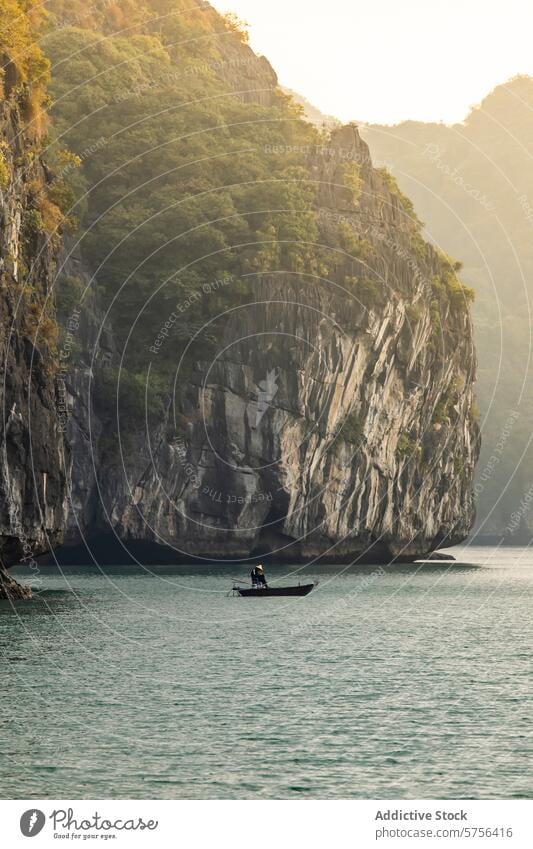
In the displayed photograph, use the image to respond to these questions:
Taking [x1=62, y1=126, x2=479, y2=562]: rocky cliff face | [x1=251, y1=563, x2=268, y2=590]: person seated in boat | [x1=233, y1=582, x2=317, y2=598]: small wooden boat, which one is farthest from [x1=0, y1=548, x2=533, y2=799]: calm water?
[x1=62, y1=126, x2=479, y2=562]: rocky cliff face

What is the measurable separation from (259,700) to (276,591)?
3325cm

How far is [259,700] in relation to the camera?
36719mm

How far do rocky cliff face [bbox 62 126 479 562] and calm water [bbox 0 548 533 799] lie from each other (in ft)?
100

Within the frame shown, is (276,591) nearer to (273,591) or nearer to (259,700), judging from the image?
(273,591)

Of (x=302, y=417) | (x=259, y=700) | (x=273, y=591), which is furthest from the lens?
(x=302, y=417)

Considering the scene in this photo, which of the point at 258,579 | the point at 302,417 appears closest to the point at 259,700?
the point at 258,579

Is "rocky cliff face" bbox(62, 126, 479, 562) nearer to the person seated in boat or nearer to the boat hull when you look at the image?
the person seated in boat

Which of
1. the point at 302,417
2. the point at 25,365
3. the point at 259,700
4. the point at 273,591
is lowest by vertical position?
the point at 259,700

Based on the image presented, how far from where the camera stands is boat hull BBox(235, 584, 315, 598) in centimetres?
6931

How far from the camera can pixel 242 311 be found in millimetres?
99750

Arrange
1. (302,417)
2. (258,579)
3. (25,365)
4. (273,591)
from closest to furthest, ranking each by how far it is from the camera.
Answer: (25,365), (273,591), (258,579), (302,417)

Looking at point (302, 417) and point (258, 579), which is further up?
point (302, 417)

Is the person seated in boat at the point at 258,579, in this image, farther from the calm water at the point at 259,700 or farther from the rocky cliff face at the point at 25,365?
the rocky cliff face at the point at 25,365

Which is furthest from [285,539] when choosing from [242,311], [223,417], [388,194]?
[388,194]
